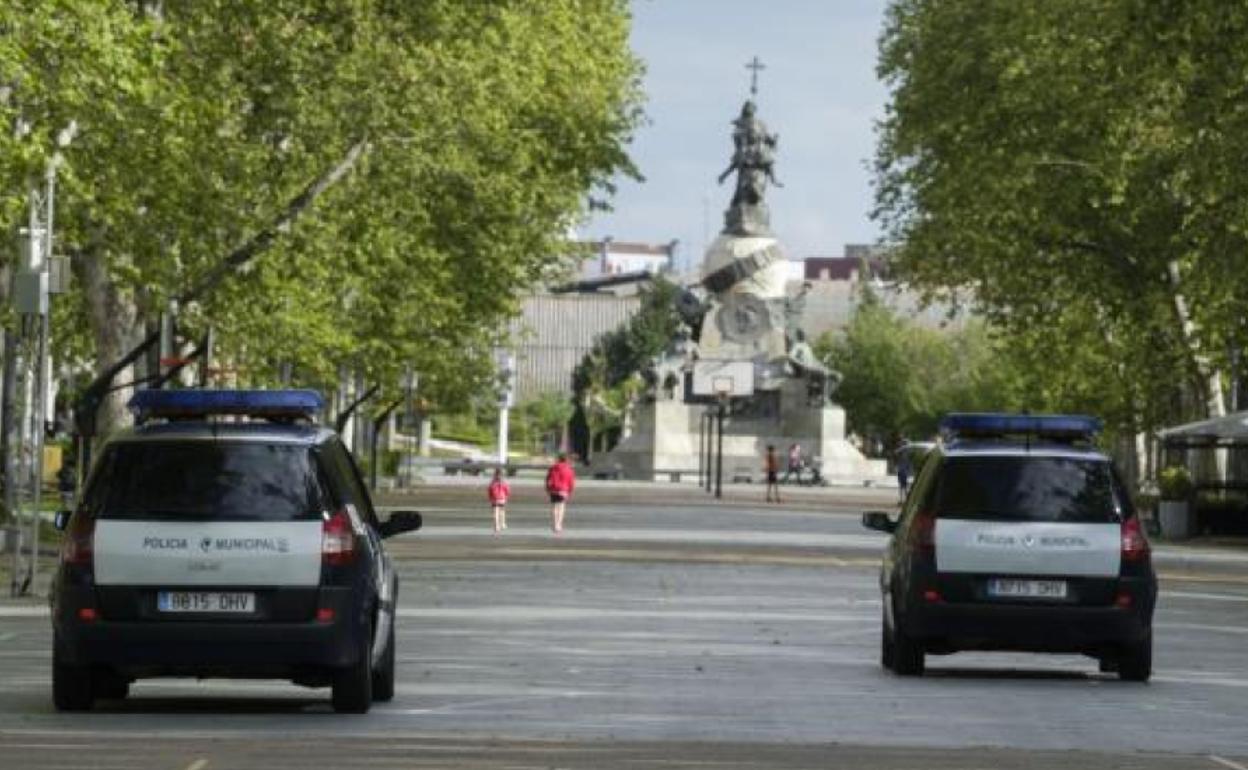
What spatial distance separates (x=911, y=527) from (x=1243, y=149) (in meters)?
26.4

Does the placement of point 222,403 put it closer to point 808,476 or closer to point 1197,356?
point 1197,356

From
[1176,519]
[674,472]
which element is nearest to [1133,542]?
[1176,519]

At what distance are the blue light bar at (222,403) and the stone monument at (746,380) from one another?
4445 inches

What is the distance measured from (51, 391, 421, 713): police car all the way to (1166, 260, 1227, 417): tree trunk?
6029 centimetres

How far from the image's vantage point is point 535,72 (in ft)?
222

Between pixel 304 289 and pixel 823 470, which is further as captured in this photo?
pixel 823 470

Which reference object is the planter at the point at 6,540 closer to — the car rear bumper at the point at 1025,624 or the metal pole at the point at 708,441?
the car rear bumper at the point at 1025,624

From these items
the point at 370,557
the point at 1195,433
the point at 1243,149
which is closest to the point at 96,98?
the point at 1243,149

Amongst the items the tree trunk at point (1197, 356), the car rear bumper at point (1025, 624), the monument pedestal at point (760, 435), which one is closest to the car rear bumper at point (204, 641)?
the car rear bumper at point (1025, 624)

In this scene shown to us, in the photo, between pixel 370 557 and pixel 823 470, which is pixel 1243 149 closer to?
pixel 370 557

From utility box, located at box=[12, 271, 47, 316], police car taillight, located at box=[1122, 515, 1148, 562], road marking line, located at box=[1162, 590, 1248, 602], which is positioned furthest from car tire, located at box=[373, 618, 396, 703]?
road marking line, located at box=[1162, 590, 1248, 602]

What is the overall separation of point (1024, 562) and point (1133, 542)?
0.75 meters

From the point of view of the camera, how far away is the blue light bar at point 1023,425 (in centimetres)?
2684

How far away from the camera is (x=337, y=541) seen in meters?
21.2
